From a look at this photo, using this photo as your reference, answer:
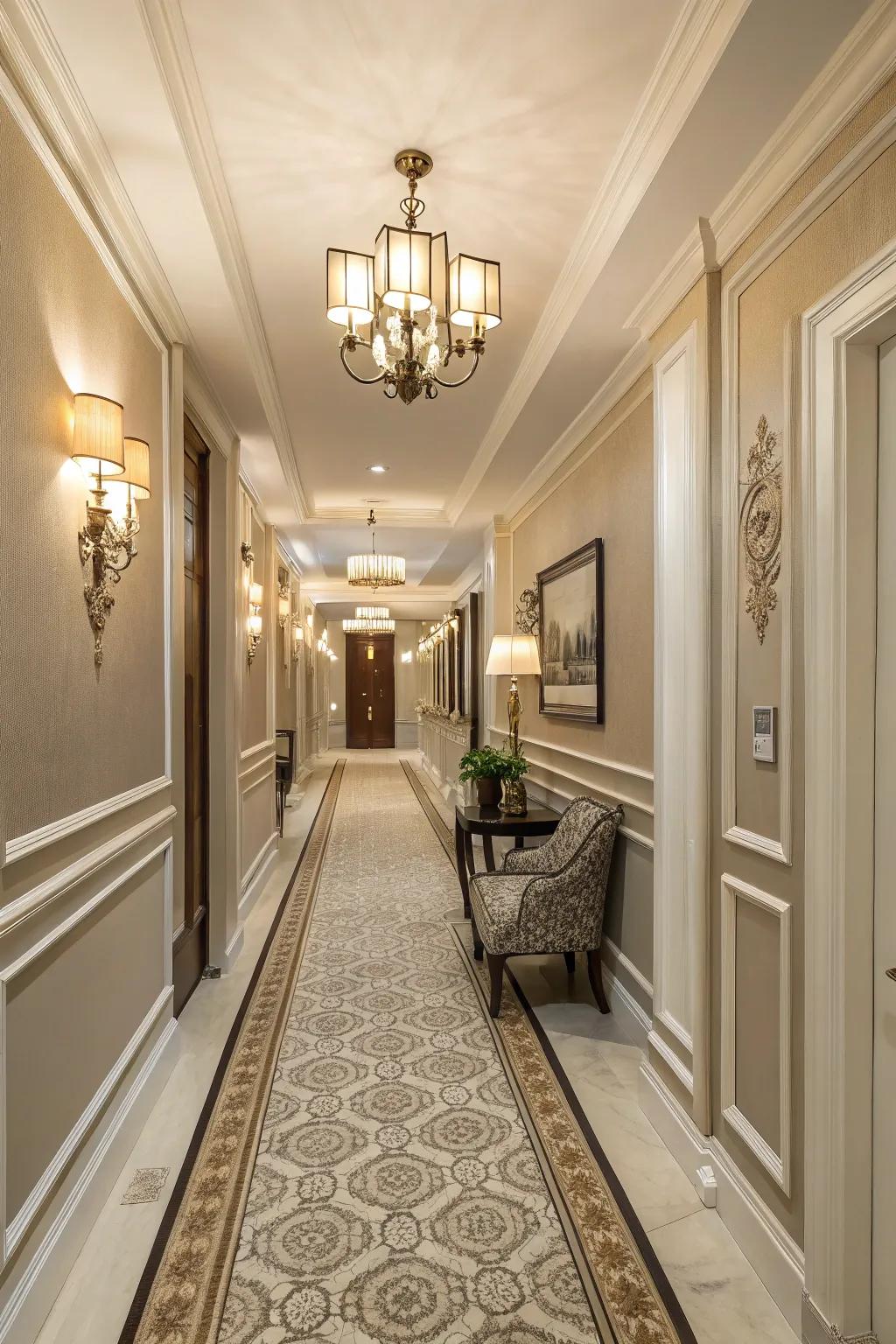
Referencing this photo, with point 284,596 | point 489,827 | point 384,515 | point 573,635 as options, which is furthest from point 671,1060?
point 284,596

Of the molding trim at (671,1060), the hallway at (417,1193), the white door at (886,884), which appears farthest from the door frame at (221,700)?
the white door at (886,884)

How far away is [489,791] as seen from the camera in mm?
4441

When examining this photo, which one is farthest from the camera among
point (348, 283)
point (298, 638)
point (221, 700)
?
point (298, 638)

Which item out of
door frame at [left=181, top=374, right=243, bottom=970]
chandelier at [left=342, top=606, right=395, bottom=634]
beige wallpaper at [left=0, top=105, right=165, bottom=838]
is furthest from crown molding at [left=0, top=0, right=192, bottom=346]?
chandelier at [left=342, top=606, right=395, bottom=634]

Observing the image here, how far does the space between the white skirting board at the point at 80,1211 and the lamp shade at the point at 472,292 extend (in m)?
2.47

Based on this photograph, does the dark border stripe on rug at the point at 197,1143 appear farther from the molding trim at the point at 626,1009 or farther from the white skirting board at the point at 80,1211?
the molding trim at the point at 626,1009

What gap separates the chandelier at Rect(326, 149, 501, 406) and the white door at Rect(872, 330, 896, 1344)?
108cm

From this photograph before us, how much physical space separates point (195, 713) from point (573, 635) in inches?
76.2

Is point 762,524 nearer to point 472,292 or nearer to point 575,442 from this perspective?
point 472,292

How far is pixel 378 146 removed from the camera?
82.7 inches

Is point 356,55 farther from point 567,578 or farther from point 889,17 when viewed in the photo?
point 567,578

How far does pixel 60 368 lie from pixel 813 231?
1758mm

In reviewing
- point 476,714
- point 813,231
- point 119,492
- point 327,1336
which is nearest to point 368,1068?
point 327,1336

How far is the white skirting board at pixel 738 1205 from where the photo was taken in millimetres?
1683
